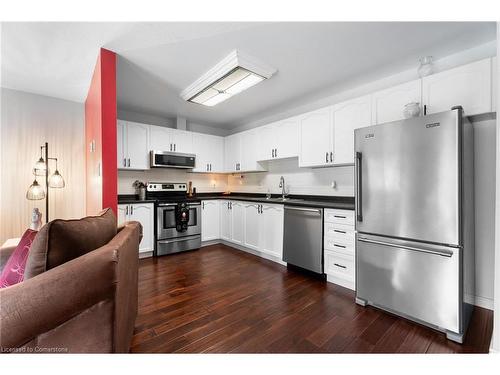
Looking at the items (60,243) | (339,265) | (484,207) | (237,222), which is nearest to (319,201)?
(339,265)

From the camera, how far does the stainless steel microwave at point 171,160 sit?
3869mm

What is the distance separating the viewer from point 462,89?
1961 mm

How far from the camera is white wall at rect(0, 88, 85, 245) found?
299 cm

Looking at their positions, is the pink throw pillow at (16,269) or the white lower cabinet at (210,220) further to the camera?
the white lower cabinet at (210,220)

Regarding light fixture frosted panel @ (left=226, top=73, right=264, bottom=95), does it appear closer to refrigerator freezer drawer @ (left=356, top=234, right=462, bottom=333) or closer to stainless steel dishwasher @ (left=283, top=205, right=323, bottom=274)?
stainless steel dishwasher @ (left=283, top=205, right=323, bottom=274)

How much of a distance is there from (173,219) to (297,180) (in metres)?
2.20

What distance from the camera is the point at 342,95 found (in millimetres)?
3180

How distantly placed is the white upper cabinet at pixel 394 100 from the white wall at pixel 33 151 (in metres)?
4.14

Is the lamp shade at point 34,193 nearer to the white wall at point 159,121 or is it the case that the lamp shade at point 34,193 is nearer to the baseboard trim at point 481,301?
the white wall at point 159,121

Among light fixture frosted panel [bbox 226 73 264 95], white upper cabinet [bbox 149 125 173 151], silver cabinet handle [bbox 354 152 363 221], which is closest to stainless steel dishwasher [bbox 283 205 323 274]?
silver cabinet handle [bbox 354 152 363 221]

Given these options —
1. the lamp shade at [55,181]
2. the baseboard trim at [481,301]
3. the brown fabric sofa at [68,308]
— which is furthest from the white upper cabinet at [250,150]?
the brown fabric sofa at [68,308]
